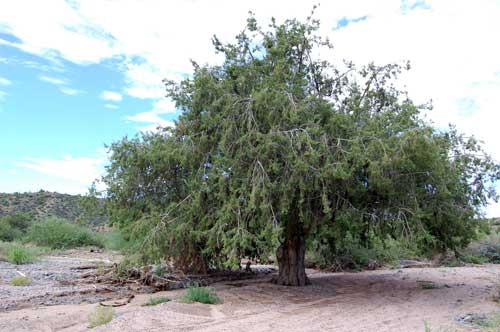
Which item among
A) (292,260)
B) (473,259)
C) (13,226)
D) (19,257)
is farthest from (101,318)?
(13,226)

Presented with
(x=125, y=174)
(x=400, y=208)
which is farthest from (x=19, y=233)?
(x=400, y=208)

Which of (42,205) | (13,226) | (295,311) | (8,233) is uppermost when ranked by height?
(42,205)

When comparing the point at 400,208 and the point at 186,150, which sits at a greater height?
the point at 186,150

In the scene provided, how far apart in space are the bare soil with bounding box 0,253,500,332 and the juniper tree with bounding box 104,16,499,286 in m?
1.41

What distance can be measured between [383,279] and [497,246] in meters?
15.2

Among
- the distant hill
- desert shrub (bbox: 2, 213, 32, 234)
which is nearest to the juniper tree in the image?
desert shrub (bbox: 2, 213, 32, 234)

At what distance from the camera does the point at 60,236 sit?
33562mm

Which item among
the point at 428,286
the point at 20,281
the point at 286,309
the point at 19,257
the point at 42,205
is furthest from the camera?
the point at 42,205

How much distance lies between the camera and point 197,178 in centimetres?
1434

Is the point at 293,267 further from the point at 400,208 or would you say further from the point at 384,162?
the point at 384,162

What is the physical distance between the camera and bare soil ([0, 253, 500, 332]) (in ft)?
33.7

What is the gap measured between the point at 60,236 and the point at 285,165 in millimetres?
24549

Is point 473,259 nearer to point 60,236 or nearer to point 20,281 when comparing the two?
point 20,281

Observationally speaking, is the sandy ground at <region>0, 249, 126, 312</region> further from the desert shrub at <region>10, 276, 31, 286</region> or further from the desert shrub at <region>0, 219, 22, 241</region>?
the desert shrub at <region>0, 219, 22, 241</region>
